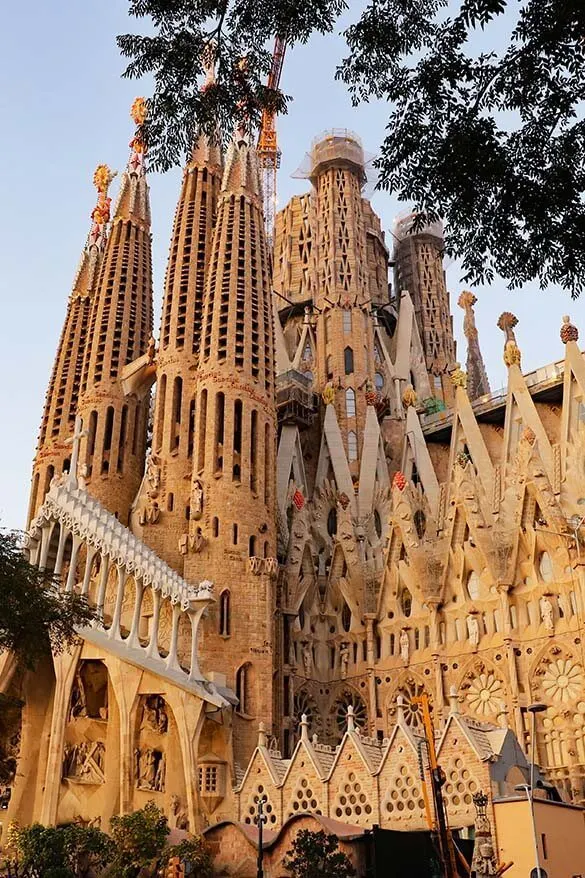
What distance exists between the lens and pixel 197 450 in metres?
30.3

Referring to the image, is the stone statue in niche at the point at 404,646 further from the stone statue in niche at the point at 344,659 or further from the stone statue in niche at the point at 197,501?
the stone statue in niche at the point at 197,501

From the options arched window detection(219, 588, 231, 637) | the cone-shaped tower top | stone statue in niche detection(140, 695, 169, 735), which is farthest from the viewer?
the cone-shaped tower top

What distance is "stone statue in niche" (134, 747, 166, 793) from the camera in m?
24.8

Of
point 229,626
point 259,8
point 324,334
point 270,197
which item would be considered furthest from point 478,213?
point 270,197

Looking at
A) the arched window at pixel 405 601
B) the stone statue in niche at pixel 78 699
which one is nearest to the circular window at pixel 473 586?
the arched window at pixel 405 601

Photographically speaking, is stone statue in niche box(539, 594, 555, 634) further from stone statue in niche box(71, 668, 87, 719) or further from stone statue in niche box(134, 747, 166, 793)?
stone statue in niche box(71, 668, 87, 719)

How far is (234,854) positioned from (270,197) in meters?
43.6

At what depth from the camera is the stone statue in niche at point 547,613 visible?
26.7 metres

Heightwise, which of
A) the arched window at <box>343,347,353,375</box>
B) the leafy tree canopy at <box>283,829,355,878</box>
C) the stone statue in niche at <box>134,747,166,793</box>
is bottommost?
the leafy tree canopy at <box>283,829,355,878</box>

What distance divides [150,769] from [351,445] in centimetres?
1535

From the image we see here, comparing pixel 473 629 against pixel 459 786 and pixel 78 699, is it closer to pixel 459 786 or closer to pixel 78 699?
pixel 459 786

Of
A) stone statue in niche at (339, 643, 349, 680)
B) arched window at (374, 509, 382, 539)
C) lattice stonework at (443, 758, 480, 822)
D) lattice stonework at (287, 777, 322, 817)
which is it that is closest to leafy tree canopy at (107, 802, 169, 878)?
lattice stonework at (287, 777, 322, 817)

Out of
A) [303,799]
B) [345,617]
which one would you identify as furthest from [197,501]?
[303,799]

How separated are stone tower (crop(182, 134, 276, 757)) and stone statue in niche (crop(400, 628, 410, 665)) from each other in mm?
4461
